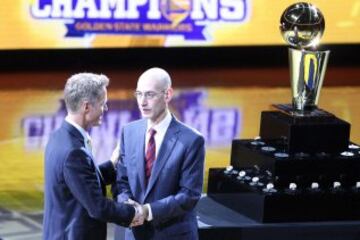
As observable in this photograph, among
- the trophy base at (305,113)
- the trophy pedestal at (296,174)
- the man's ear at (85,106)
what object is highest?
the man's ear at (85,106)

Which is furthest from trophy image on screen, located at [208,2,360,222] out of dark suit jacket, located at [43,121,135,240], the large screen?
the large screen

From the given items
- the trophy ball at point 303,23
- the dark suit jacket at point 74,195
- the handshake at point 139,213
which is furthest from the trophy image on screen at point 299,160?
the dark suit jacket at point 74,195

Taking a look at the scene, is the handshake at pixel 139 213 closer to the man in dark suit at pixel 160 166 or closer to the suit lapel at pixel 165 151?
the man in dark suit at pixel 160 166

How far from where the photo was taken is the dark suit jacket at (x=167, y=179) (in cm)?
416

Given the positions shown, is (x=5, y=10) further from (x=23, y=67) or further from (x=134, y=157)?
(x=134, y=157)

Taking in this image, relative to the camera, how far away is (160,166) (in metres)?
4.22

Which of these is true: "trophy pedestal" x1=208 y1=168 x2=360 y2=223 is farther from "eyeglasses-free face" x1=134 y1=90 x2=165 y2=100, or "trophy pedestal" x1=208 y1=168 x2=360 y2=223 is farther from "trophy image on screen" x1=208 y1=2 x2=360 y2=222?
"eyeglasses-free face" x1=134 y1=90 x2=165 y2=100

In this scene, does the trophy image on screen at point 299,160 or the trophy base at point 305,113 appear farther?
the trophy base at point 305,113

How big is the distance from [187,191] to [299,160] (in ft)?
4.24

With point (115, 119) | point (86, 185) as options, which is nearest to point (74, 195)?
point (86, 185)

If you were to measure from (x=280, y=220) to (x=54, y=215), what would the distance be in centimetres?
165

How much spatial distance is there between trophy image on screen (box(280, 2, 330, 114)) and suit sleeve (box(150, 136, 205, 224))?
150 centimetres

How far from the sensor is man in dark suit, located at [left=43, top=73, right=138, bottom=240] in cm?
379

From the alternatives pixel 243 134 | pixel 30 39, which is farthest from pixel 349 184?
pixel 30 39
